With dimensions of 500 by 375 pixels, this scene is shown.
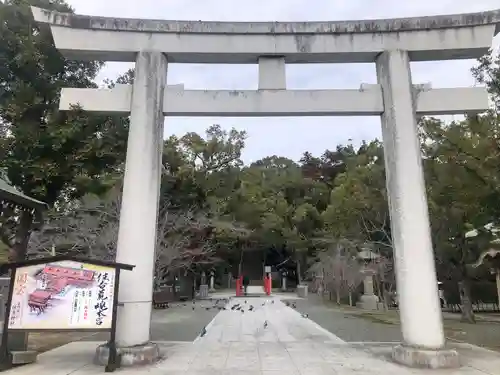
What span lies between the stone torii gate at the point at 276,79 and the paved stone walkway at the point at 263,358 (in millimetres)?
1936

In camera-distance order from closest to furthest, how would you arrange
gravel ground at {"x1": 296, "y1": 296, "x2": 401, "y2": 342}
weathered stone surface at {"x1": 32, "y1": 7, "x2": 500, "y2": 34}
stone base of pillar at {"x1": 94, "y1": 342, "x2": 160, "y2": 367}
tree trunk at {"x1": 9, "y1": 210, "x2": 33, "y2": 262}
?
stone base of pillar at {"x1": 94, "y1": 342, "x2": 160, "y2": 367}
weathered stone surface at {"x1": 32, "y1": 7, "x2": 500, "y2": 34}
gravel ground at {"x1": 296, "y1": 296, "x2": 401, "y2": 342}
tree trunk at {"x1": 9, "y1": 210, "x2": 33, "y2": 262}

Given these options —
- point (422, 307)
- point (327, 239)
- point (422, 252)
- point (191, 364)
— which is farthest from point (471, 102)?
point (327, 239)

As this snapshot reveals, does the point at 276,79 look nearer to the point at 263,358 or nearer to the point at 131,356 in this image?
the point at 263,358

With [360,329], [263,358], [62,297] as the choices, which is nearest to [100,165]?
[62,297]

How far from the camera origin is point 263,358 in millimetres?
7836

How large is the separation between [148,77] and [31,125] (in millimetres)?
6242

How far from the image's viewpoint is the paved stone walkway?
22.2ft

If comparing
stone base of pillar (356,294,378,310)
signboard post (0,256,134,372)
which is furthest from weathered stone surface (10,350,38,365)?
stone base of pillar (356,294,378,310)

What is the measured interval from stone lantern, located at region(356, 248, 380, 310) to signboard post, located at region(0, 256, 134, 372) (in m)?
16.6

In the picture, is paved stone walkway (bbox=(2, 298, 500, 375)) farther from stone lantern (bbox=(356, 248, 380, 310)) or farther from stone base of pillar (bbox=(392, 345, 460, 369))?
stone lantern (bbox=(356, 248, 380, 310))

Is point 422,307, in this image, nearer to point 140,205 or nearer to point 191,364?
point 191,364

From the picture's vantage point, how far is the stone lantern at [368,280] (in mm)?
20741

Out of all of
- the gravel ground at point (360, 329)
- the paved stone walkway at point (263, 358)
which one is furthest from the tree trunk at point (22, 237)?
the gravel ground at point (360, 329)

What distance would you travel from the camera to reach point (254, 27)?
8305mm
